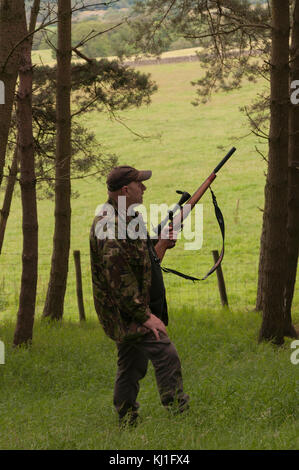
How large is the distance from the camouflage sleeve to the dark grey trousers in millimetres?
279

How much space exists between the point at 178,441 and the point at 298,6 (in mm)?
Result: 8236

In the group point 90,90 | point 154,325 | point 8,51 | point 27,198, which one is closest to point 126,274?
point 154,325

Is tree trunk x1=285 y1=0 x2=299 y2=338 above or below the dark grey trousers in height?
above

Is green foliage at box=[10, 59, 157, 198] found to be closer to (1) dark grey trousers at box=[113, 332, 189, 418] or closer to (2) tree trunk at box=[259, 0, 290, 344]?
(2) tree trunk at box=[259, 0, 290, 344]

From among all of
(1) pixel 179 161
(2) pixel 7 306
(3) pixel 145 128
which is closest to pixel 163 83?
(3) pixel 145 128

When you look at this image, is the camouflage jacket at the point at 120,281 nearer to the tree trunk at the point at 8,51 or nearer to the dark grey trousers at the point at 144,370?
the dark grey trousers at the point at 144,370

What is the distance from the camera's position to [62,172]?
1356 cm

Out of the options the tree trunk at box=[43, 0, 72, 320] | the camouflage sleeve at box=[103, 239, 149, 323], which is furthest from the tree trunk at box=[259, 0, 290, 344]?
the camouflage sleeve at box=[103, 239, 149, 323]

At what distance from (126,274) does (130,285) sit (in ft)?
0.31

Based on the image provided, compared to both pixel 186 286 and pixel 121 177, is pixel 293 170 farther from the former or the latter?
pixel 186 286

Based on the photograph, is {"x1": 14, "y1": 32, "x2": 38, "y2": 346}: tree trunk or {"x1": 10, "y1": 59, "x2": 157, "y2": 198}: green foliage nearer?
{"x1": 14, "y1": 32, "x2": 38, "y2": 346}: tree trunk

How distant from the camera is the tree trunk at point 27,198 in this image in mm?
9781

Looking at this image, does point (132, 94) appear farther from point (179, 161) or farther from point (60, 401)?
point (179, 161)

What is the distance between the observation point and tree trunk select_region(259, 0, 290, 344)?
31.8 feet
